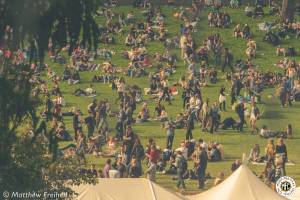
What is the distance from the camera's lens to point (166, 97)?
46.1m

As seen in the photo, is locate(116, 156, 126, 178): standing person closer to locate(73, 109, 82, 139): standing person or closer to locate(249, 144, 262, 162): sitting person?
locate(249, 144, 262, 162): sitting person

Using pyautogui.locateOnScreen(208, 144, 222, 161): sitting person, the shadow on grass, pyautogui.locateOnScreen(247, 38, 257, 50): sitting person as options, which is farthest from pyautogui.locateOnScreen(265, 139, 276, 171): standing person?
pyautogui.locateOnScreen(247, 38, 257, 50): sitting person

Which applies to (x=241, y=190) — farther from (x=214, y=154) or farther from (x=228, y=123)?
(x=228, y=123)

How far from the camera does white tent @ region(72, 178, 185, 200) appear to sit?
1030 inches

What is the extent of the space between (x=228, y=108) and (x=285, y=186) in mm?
13811

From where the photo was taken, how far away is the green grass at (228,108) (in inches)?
1476

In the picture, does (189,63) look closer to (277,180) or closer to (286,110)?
(286,110)

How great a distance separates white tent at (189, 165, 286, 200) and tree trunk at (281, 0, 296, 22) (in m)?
30.2

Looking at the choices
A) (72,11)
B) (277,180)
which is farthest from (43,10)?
(277,180)

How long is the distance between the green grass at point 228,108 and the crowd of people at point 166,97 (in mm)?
277

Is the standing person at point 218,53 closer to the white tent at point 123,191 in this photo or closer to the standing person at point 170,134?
the standing person at point 170,134

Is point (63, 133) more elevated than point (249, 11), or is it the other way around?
point (249, 11)

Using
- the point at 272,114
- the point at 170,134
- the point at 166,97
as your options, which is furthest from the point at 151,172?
the point at 166,97

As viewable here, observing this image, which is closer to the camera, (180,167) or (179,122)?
(180,167)
